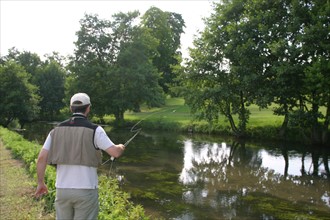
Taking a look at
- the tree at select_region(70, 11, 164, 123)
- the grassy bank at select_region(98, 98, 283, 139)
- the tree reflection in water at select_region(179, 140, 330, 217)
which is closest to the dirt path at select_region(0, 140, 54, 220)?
the tree reflection in water at select_region(179, 140, 330, 217)

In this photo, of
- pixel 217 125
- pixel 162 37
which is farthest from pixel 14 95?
pixel 162 37

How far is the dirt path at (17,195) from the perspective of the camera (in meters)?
8.25

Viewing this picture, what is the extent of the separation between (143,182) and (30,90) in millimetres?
35596

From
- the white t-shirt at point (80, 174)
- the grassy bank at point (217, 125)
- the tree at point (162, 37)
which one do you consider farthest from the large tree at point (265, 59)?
the tree at point (162, 37)

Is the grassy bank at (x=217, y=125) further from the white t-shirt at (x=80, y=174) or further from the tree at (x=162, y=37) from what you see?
the white t-shirt at (x=80, y=174)

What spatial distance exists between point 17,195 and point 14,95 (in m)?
37.1

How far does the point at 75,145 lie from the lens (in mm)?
4777

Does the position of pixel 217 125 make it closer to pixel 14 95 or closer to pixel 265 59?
pixel 265 59

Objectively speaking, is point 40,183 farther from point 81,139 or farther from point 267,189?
point 267,189

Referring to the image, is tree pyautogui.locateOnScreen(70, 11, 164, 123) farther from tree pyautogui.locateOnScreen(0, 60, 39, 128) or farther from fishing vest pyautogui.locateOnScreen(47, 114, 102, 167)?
fishing vest pyautogui.locateOnScreen(47, 114, 102, 167)

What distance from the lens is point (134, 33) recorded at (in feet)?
158

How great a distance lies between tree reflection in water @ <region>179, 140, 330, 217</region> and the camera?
13.1 metres

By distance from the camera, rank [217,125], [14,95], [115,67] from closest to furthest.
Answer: [217,125] < [14,95] < [115,67]

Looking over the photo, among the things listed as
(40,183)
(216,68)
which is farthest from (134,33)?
(40,183)
